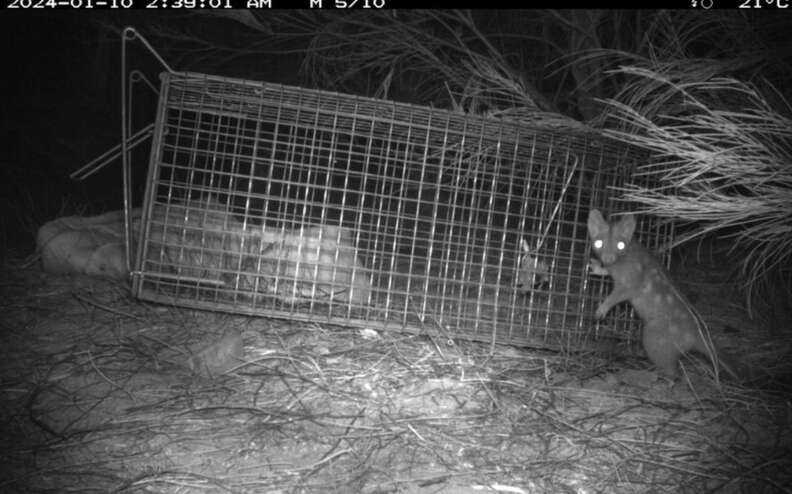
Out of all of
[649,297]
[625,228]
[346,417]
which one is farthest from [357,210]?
[649,297]

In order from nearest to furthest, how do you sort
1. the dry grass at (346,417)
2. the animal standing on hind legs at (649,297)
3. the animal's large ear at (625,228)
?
the dry grass at (346,417)
the animal standing on hind legs at (649,297)
the animal's large ear at (625,228)

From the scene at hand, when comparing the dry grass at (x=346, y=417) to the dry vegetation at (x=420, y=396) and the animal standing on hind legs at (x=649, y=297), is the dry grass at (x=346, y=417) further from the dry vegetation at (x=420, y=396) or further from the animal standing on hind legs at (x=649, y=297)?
the animal standing on hind legs at (x=649, y=297)

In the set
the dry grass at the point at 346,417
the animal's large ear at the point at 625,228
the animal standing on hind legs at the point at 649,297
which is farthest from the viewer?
the animal's large ear at the point at 625,228

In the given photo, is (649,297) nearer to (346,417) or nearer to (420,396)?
(420,396)

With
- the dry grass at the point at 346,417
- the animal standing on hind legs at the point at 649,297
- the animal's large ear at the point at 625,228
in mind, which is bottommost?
the dry grass at the point at 346,417

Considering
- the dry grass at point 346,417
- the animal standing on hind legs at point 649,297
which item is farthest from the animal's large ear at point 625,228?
the dry grass at point 346,417

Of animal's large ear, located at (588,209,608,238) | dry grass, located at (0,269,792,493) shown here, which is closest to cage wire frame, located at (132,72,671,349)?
animal's large ear, located at (588,209,608,238)

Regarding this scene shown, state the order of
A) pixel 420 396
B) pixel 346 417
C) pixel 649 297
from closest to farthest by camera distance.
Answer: pixel 346 417 < pixel 420 396 < pixel 649 297

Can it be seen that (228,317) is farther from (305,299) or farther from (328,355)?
(328,355)

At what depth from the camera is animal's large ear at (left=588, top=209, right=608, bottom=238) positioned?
3316mm

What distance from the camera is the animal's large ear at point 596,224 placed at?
3316mm

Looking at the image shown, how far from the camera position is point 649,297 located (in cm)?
325

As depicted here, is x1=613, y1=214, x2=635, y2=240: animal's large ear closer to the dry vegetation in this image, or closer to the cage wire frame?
the cage wire frame

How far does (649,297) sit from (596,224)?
18.0 inches
